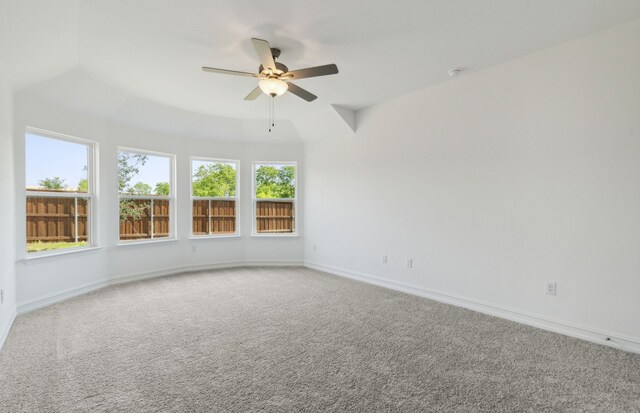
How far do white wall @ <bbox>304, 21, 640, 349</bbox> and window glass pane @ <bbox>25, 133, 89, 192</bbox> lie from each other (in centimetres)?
408

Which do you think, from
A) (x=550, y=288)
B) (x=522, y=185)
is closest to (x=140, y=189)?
(x=522, y=185)

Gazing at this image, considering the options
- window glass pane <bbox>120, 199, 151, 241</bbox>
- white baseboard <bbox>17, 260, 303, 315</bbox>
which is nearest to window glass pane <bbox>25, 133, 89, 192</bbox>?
window glass pane <bbox>120, 199, 151, 241</bbox>

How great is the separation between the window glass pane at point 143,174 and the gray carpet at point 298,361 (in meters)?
1.94

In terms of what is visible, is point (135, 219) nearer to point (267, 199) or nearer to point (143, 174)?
point (143, 174)

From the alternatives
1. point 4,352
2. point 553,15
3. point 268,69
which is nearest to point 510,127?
point 553,15

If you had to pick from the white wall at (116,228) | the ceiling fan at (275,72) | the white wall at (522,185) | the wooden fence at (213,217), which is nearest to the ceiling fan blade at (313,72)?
the ceiling fan at (275,72)

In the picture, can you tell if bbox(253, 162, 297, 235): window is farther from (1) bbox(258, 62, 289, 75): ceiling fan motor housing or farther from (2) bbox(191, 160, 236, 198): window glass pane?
(1) bbox(258, 62, 289, 75): ceiling fan motor housing

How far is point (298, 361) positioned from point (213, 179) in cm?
433

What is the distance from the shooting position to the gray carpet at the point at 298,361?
75.0 inches

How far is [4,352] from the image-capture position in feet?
8.21

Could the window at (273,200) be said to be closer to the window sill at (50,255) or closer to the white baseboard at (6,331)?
the window sill at (50,255)

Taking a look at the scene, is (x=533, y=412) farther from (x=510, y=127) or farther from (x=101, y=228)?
(x=101, y=228)

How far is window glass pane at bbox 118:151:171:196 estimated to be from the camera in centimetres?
490

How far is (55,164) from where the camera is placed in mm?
3941
